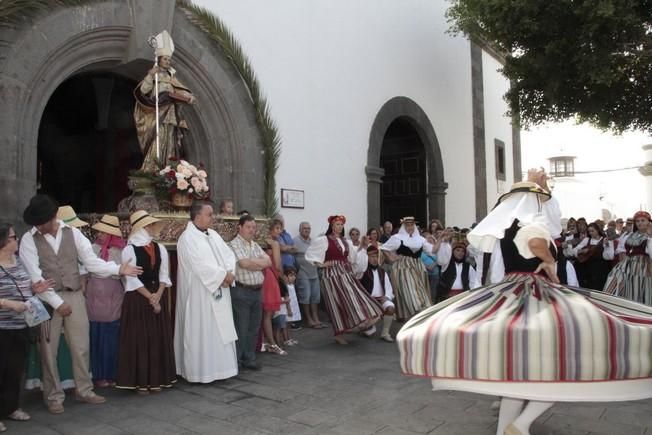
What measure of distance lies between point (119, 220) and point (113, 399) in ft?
5.87

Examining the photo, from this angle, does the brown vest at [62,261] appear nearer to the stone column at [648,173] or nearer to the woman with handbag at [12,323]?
the woman with handbag at [12,323]

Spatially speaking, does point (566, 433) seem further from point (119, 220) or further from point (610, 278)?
point (610, 278)

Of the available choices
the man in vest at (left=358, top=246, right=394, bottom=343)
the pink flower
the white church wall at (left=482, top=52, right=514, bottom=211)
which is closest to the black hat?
the pink flower

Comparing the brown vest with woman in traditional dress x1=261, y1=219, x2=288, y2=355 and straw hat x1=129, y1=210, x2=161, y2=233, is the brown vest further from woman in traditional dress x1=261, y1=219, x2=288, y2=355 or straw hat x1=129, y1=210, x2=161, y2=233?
woman in traditional dress x1=261, y1=219, x2=288, y2=355

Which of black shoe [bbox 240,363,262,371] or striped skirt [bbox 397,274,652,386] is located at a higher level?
striped skirt [bbox 397,274,652,386]

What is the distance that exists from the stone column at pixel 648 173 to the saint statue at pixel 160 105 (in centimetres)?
3005

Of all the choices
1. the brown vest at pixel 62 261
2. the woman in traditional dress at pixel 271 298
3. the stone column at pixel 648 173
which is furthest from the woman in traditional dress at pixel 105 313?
the stone column at pixel 648 173

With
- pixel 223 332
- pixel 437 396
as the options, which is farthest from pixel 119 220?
pixel 437 396

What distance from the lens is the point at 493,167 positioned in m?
16.1

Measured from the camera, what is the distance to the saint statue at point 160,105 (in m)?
6.41

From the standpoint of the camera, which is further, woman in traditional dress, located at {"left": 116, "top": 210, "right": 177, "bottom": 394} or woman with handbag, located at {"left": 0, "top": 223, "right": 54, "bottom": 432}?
woman in traditional dress, located at {"left": 116, "top": 210, "right": 177, "bottom": 394}

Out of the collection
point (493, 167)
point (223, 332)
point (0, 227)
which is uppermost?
point (493, 167)

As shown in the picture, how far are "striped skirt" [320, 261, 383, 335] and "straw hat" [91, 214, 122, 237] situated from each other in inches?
97.1

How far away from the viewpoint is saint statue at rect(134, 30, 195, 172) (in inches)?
253
